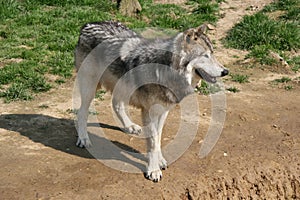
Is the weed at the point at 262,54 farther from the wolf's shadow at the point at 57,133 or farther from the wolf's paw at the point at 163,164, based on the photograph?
the wolf's paw at the point at 163,164

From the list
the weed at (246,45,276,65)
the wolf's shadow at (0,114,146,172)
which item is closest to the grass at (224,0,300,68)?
the weed at (246,45,276,65)

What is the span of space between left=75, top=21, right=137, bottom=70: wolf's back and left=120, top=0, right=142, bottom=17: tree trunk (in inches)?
210

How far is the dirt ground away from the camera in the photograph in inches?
188

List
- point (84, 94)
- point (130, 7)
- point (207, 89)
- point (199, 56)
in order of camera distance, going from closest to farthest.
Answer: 1. point (199, 56)
2. point (84, 94)
3. point (207, 89)
4. point (130, 7)

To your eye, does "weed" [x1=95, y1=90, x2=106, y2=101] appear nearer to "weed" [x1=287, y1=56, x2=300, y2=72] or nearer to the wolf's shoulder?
the wolf's shoulder

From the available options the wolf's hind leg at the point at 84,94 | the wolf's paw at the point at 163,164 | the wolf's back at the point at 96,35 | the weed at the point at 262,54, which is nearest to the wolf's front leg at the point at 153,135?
the wolf's paw at the point at 163,164

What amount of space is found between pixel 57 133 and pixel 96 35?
4.62 feet

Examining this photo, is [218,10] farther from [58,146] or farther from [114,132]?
[58,146]

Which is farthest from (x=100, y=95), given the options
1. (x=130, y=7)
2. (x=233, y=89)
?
(x=130, y=7)

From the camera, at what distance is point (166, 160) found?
5.39m

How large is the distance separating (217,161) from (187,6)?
22.8 ft

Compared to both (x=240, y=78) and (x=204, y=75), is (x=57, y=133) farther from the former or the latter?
(x=240, y=78)

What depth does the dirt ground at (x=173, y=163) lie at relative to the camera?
4.78 meters

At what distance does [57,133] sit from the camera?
19.4 feet
